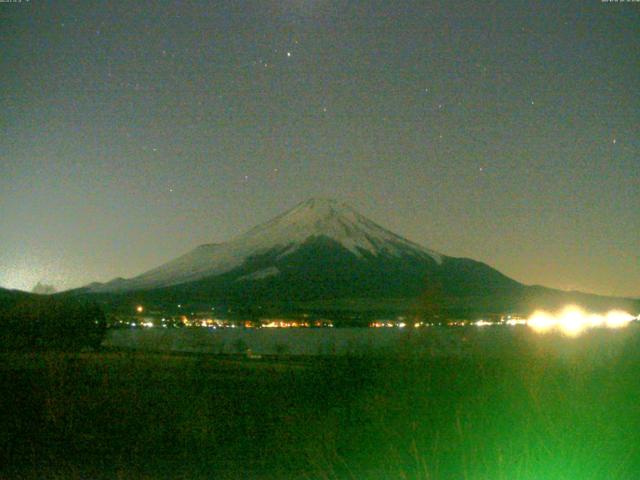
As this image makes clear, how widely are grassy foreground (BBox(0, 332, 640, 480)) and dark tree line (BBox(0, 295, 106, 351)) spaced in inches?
625

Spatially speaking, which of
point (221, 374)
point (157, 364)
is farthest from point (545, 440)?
point (157, 364)

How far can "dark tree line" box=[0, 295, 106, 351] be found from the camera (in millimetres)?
35031

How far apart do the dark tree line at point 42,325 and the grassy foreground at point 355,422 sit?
15.9 metres

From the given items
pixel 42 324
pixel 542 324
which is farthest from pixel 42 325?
pixel 542 324

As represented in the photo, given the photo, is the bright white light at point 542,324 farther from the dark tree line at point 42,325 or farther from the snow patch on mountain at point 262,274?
the snow patch on mountain at point 262,274


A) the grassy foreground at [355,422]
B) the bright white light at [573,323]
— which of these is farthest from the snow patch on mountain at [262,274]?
the grassy foreground at [355,422]

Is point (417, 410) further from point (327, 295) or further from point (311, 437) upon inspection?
point (327, 295)

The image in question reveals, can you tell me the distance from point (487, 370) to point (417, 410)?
3384 millimetres

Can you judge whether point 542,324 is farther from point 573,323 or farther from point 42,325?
point 42,325

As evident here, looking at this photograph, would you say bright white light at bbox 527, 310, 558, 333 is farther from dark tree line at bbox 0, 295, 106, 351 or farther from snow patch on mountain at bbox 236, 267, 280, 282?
snow patch on mountain at bbox 236, 267, 280, 282

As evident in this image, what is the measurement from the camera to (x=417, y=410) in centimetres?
1305

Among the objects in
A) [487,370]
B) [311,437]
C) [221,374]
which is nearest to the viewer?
[311,437]

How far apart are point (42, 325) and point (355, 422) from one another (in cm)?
2494

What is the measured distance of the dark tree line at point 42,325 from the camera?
115 feet
